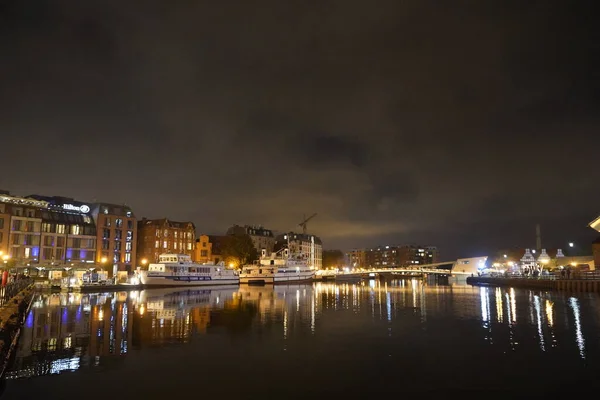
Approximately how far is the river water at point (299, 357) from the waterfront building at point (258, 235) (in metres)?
142

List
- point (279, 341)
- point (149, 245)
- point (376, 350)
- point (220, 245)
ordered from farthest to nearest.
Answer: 1. point (220, 245)
2. point (149, 245)
3. point (279, 341)
4. point (376, 350)

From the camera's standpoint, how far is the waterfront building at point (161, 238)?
128500 mm

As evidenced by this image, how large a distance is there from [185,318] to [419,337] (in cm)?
1997

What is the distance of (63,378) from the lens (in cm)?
1772

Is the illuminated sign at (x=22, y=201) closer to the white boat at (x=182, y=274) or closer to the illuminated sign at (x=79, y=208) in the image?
the illuminated sign at (x=79, y=208)

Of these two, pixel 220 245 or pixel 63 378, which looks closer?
pixel 63 378

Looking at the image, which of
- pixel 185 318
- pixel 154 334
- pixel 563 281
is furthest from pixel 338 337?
pixel 563 281

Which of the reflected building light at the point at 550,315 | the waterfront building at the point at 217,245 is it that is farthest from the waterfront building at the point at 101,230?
the reflected building light at the point at 550,315

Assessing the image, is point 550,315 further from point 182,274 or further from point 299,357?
point 182,274

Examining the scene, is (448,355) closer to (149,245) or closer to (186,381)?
(186,381)

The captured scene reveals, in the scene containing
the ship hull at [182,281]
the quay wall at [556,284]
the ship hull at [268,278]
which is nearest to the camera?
the quay wall at [556,284]

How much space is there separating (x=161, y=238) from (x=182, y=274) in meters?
35.4

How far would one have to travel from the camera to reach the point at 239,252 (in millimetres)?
142125

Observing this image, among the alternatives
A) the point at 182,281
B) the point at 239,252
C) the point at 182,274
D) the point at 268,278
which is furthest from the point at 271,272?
the point at 182,281
